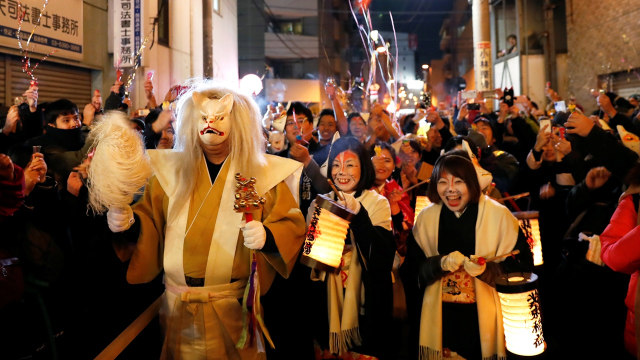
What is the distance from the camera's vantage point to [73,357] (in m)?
2.80

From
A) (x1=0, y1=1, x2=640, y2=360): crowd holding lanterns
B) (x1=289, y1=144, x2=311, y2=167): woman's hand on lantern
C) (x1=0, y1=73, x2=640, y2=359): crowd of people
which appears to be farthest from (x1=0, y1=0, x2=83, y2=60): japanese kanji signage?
(x1=289, y1=144, x2=311, y2=167): woman's hand on lantern

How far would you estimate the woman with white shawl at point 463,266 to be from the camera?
3.19m

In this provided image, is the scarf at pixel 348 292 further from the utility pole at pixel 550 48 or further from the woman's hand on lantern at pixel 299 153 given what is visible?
the utility pole at pixel 550 48

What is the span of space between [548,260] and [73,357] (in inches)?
215

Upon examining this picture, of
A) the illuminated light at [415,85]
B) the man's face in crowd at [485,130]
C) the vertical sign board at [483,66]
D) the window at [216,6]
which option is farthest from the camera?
the illuminated light at [415,85]

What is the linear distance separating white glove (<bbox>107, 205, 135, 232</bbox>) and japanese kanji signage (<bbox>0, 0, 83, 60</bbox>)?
6.39m

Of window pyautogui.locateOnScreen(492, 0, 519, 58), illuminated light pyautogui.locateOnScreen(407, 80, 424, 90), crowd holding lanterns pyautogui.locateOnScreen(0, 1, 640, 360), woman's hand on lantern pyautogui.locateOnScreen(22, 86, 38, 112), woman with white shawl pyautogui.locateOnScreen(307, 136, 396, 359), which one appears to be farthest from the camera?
illuminated light pyautogui.locateOnScreen(407, 80, 424, 90)

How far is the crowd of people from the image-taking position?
8.99 feet

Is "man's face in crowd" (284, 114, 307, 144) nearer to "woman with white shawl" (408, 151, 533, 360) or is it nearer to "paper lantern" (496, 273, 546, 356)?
"woman with white shawl" (408, 151, 533, 360)

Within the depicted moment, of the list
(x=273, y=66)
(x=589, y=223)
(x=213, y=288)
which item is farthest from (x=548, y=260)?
(x=273, y=66)

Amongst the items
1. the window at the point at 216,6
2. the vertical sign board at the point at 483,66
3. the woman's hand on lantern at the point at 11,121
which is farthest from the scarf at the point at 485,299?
the vertical sign board at the point at 483,66

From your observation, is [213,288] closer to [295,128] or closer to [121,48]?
[295,128]

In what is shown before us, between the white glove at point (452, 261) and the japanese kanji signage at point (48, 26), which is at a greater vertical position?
the japanese kanji signage at point (48, 26)

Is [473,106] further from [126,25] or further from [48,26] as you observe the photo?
[48,26]
